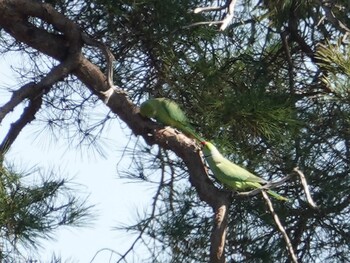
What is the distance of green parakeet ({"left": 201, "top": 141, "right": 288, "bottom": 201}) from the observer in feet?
6.34

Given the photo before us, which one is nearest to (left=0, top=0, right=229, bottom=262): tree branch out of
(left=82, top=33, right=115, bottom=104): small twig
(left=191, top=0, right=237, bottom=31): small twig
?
(left=82, top=33, right=115, bottom=104): small twig

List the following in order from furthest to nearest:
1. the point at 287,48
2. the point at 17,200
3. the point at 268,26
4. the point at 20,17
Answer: the point at 268,26, the point at 287,48, the point at 20,17, the point at 17,200

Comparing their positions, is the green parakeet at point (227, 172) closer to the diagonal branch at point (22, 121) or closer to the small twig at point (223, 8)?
the small twig at point (223, 8)

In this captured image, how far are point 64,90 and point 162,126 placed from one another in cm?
63

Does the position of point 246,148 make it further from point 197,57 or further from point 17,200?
point 17,200

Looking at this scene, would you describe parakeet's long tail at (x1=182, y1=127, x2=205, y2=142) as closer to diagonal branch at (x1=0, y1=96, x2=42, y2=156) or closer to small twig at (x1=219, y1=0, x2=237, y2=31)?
small twig at (x1=219, y1=0, x2=237, y2=31)

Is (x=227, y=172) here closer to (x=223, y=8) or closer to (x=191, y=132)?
(x=191, y=132)

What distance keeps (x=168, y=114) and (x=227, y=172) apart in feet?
0.73

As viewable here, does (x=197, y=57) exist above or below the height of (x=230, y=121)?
above

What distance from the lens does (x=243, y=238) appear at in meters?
2.37

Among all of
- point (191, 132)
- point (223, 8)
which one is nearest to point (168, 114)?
point (191, 132)

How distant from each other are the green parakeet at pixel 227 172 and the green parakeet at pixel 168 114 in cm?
11

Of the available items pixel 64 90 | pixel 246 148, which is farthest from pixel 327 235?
pixel 64 90

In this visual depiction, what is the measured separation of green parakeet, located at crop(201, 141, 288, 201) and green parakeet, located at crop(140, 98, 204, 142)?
0.11 meters
